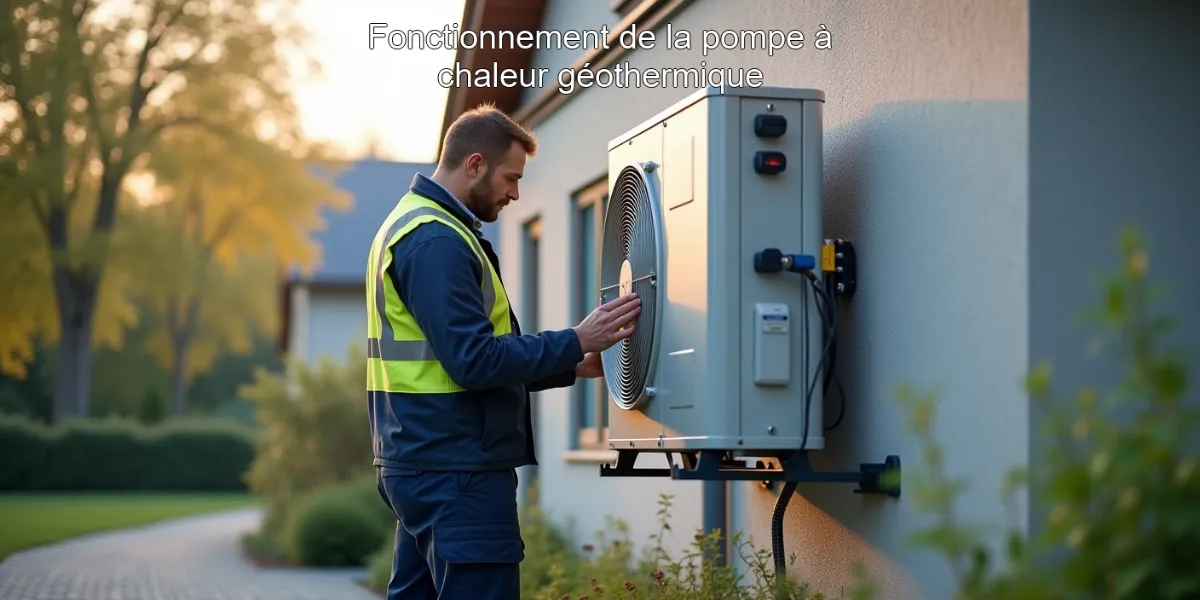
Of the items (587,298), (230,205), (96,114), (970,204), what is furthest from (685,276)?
(230,205)

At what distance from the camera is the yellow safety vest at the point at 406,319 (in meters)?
4.24

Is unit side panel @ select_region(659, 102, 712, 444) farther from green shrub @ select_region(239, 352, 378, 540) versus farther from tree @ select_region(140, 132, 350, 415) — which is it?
tree @ select_region(140, 132, 350, 415)

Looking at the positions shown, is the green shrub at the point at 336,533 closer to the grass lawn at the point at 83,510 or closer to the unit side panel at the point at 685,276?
the grass lawn at the point at 83,510

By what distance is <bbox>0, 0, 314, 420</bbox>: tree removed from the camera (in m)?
25.7

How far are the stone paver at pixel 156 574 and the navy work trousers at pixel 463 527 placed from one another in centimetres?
702

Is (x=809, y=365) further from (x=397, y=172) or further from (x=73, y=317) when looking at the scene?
(x=397, y=172)

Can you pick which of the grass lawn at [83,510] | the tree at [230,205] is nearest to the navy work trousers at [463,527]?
the grass lawn at [83,510]

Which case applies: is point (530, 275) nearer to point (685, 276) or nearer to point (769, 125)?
point (685, 276)

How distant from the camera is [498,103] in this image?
11.8 meters

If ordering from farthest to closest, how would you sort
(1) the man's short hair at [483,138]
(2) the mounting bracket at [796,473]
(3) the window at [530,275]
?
(3) the window at [530,275], (1) the man's short hair at [483,138], (2) the mounting bracket at [796,473]

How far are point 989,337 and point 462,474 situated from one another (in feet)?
5.13

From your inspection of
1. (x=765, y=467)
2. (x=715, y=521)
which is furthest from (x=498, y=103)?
(x=765, y=467)

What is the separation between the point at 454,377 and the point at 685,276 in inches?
34.4

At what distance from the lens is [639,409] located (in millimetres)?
5086
